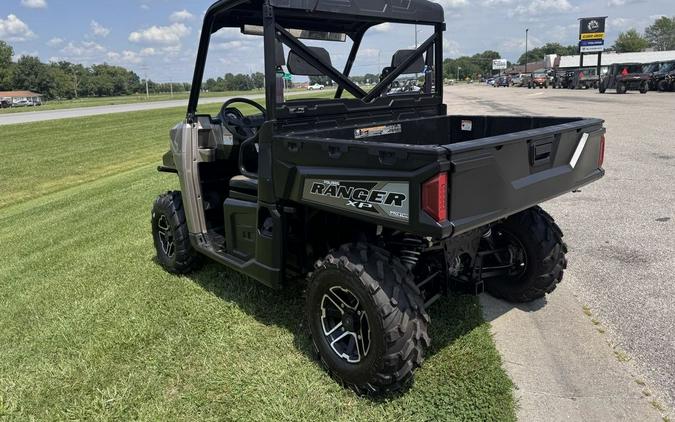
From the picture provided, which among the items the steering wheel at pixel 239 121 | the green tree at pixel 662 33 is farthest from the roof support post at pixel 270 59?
the green tree at pixel 662 33

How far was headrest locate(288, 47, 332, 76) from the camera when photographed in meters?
3.38

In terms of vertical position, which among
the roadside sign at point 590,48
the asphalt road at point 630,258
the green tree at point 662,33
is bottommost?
the asphalt road at point 630,258

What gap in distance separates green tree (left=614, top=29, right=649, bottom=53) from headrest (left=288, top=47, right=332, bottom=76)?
13372 centimetres

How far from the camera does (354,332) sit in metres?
3.02

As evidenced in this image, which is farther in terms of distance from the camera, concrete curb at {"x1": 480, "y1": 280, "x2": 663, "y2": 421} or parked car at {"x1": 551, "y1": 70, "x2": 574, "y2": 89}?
parked car at {"x1": 551, "y1": 70, "x2": 574, "y2": 89}

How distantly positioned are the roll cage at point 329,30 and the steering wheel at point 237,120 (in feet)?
0.82

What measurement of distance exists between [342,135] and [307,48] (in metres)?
0.62

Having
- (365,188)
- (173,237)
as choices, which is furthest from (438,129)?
(173,237)

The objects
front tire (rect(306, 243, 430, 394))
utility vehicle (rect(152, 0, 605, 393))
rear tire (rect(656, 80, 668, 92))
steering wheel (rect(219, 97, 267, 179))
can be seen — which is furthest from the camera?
rear tire (rect(656, 80, 668, 92))

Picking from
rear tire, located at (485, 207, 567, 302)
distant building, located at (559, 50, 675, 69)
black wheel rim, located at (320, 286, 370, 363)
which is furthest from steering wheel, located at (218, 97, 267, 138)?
distant building, located at (559, 50, 675, 69)

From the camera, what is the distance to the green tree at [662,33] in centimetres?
12637

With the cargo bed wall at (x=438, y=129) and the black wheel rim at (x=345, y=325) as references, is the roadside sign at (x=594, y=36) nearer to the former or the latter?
the cargo bed wall at (x=438, y=129)

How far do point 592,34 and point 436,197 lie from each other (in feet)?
207

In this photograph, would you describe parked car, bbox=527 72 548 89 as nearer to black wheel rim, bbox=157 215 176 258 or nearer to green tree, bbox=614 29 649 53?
black wheel rim, bbox=157 215 176 258
